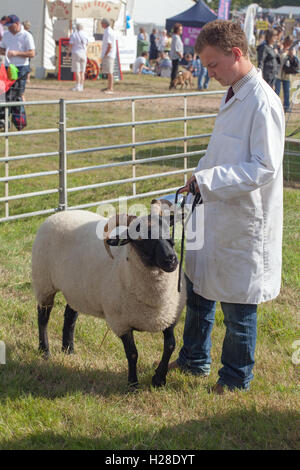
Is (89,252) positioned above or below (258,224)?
below

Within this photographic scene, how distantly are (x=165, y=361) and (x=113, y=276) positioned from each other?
1.88ft

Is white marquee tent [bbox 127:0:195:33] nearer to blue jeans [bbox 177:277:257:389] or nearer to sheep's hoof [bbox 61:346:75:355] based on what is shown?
sheep's hoof [bbox 61:346:75:355]

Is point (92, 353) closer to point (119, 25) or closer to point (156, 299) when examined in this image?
point (156, 299)

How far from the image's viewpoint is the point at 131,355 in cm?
338

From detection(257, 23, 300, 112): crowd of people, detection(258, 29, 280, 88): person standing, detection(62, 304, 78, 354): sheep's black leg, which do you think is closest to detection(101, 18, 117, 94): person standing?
detection(257, 23, 300, 112): crowd of people

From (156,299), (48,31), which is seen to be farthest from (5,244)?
(48,31)

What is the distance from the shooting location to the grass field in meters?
2.85

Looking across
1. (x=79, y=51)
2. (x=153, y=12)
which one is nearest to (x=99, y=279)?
(x=79, y=51)

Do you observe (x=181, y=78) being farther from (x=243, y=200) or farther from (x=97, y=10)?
(x=243, y=200)

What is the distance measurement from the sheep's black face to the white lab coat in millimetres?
246

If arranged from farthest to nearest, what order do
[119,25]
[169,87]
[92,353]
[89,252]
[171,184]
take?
[119,25], [169,87], [171,184], [92,353], [89,252]

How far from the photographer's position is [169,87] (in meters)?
19.2

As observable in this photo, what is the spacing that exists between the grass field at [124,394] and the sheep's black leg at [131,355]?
0.07 metres
